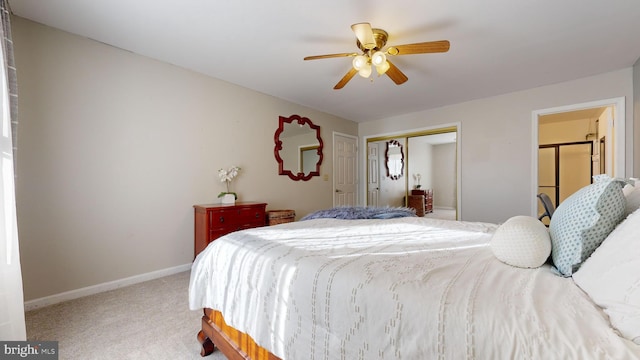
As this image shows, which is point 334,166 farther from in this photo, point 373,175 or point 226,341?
point 226,341

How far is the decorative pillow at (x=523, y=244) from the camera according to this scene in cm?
99

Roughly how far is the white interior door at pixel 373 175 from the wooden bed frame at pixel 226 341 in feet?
14.4

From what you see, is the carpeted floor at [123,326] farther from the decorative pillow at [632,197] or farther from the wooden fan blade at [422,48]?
the wooden fan blade at [422,48]

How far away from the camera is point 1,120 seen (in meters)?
1.37

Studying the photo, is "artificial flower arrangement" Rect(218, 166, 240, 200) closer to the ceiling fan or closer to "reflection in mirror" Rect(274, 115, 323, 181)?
"reflection in mirror" Rect(274, 115, 323, 181)

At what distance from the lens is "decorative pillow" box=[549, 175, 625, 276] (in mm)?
877

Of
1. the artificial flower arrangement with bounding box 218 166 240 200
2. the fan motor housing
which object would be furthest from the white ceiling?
the artificial flower arrangement with bounding box 218 166 240 200

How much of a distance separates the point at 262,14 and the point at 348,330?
2.26m

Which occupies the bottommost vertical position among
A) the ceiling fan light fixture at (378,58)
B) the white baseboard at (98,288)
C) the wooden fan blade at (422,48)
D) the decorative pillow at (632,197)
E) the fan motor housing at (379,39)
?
the white baseboard at (98,288)

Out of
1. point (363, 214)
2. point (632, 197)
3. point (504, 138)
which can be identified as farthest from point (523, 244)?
point (504, 138)

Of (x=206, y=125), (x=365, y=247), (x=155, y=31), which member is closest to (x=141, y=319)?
(x=365, y=247)

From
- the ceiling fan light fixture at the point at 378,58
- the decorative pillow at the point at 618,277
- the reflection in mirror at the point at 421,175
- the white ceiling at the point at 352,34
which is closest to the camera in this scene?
the decorative pillow at the point at 618,277

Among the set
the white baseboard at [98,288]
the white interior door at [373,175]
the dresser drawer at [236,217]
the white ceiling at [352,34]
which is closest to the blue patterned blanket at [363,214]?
the dresser drawer at [236,217]

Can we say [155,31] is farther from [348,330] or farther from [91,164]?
[348,330]
